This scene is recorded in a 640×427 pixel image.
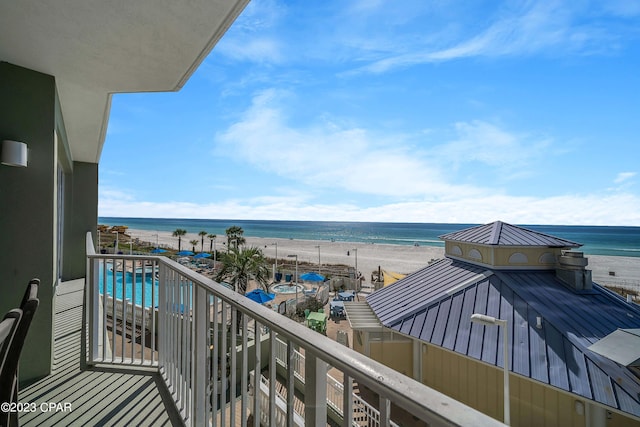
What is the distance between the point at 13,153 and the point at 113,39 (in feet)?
3.71

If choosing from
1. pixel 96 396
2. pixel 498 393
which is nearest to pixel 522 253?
pixel 498 393

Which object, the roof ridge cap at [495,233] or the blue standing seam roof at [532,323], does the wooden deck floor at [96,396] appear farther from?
the roof ridge cap at [495,233]

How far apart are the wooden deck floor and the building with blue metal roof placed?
5.37m

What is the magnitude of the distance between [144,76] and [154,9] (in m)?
1.03

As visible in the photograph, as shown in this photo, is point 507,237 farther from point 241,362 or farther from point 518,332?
point 241,362

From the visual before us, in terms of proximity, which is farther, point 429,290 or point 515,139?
point 515,139

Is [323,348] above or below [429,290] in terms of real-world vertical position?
above

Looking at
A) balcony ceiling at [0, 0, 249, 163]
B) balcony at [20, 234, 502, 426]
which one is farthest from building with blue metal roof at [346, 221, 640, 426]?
balcony ceiling at [0, 0, 249, 163]

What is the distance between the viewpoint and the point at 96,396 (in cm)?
209

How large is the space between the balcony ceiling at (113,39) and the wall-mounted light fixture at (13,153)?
71 centimetres

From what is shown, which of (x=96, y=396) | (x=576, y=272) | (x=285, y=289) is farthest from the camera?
(x=285, y=289)

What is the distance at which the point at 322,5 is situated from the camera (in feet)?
14.8

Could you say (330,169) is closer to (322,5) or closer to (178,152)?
(178,152)

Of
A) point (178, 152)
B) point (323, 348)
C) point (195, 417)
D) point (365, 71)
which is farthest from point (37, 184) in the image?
point (178, 152)
